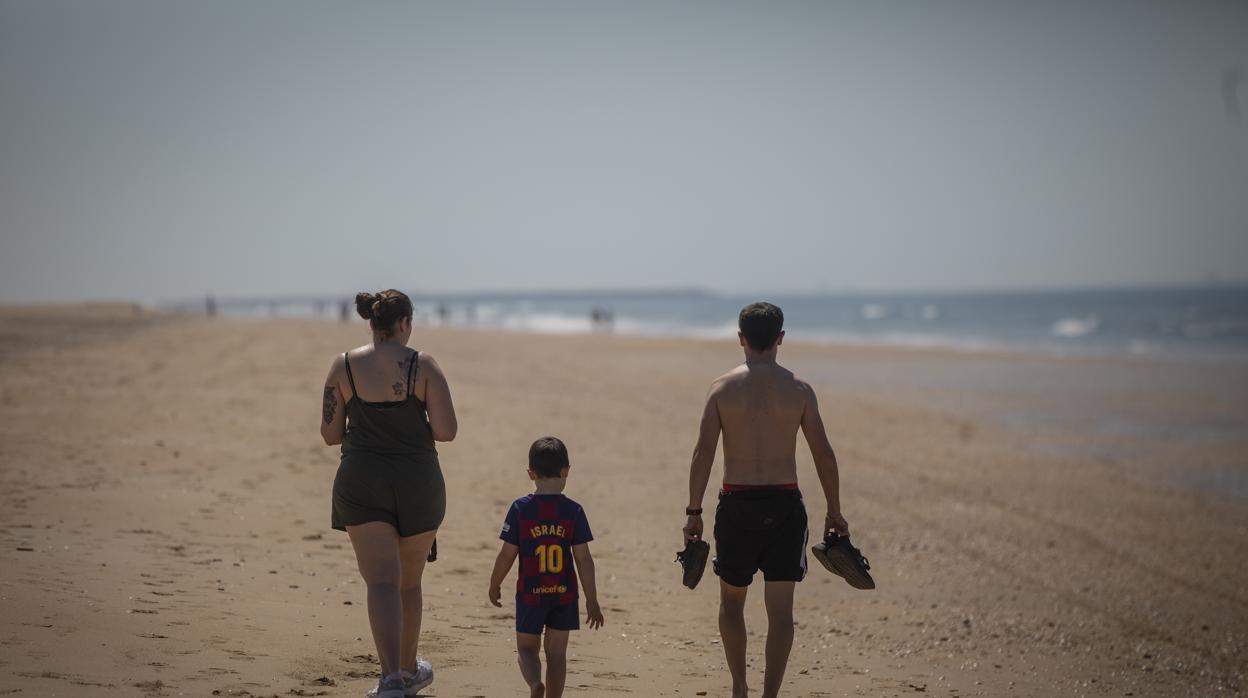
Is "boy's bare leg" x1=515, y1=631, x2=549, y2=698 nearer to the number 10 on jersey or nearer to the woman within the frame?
the number 10 on jersey

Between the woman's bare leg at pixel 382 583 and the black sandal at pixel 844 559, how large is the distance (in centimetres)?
201

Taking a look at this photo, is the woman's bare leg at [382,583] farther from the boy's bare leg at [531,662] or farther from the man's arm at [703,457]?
the man's arm at [703,457]

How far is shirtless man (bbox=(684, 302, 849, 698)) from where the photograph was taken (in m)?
4.34

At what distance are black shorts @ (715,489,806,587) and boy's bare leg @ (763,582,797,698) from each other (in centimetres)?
5

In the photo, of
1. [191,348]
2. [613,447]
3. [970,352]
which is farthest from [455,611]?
[970,352]

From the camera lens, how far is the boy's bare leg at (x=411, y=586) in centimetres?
428

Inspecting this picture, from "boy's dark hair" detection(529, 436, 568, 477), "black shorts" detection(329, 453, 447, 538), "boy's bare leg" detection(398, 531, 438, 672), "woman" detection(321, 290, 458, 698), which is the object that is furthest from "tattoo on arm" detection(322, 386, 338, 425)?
"boy's dark hair" detection(529, 436, 568, 477)

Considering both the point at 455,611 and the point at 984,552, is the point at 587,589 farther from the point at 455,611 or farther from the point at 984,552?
the point at 984,552

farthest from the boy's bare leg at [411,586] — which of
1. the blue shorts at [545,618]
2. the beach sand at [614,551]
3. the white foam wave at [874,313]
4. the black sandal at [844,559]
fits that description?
the white foam wave at [874,313]

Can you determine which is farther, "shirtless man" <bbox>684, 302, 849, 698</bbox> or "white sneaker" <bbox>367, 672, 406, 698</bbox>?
"shirtless man" <bbox>684, 302, 849, 698</bbox>

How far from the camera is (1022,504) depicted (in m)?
11.1

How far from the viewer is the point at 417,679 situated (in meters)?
4.48

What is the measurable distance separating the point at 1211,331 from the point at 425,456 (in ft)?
215

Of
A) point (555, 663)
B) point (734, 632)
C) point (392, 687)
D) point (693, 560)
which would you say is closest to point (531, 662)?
point (555, 663)
